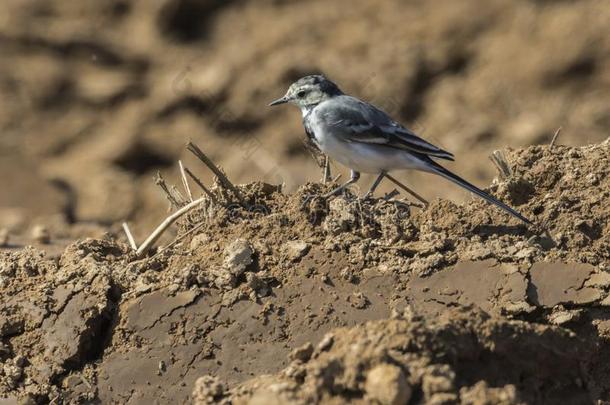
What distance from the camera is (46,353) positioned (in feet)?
20.5

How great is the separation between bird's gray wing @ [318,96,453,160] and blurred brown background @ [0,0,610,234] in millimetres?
4346

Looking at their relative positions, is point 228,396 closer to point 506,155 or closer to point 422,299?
point 422,299

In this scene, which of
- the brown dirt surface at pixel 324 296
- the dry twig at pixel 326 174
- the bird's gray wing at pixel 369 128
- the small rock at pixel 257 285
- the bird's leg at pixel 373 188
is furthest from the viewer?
the bird's gray wing at pixel 369 128

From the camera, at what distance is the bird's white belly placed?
25.6ft

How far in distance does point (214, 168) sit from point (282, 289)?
89cm

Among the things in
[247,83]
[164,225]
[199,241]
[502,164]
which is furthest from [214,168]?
[247,83]

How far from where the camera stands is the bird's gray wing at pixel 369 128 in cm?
771

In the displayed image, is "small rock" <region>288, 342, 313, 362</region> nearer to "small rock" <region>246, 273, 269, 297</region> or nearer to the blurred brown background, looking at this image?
"small rock" <region>246, 273, 269, 297</region>

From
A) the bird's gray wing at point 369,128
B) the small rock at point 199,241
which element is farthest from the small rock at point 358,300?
the bird's gray wing at point 369,128

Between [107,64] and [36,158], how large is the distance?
6.69 feet

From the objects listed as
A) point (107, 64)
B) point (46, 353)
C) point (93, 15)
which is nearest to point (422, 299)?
point (46, 353)

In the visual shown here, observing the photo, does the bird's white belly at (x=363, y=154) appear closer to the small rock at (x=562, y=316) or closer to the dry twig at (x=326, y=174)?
the dry twig at (x=326, y=174)

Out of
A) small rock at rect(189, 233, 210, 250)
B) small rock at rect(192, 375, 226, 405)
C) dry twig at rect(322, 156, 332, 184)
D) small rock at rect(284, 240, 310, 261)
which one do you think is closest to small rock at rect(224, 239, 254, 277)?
small rock at rect(284, 240, 310, 261)

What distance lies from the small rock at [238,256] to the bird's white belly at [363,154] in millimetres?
1544
